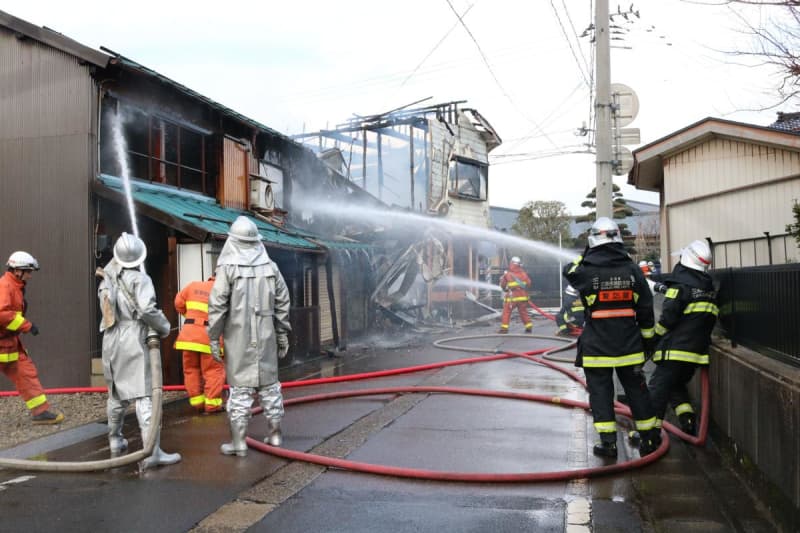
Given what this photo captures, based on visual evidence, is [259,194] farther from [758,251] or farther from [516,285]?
[758,251]

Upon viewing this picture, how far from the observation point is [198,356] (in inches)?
298

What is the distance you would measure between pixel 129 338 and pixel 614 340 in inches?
154

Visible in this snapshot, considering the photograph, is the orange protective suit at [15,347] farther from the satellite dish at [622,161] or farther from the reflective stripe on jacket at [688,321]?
the satellite dish at [622,161]

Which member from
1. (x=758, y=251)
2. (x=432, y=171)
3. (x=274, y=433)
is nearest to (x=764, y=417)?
(x=274, y=433)

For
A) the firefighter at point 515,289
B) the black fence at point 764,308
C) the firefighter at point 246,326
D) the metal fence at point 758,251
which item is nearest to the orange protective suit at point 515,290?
the firefighter at point 515,289

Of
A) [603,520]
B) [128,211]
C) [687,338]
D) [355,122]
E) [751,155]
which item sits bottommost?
[603,520]

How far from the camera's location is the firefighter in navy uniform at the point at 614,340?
5.36 metres

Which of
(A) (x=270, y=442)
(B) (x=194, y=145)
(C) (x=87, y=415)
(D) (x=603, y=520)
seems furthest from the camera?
(B) (x=194, y=145)

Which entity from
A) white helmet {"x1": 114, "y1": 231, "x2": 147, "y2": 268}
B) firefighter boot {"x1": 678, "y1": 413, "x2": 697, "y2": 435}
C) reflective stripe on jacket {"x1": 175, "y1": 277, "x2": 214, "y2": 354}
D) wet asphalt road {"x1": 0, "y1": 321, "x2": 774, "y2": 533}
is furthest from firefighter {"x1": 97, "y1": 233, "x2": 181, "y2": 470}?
firefighter boot {"x1": 678, "y1": 413, "x2": 697, "y2": 435}

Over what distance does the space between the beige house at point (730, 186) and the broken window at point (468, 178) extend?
1337cm

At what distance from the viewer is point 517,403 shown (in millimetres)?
7691

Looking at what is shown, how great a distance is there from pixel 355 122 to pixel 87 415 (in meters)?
18.7

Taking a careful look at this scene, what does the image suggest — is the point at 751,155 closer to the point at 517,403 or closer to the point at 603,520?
the point at 517,403

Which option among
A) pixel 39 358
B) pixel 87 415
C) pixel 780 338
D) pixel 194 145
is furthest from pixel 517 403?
pixel 194 145
